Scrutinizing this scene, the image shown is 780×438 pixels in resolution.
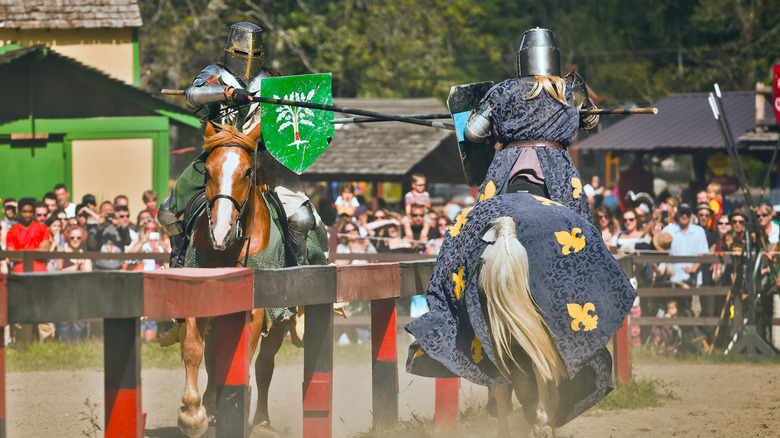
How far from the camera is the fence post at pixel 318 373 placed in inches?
209

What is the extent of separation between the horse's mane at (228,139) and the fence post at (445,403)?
1.84 m

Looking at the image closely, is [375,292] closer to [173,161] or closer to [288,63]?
[173,161]

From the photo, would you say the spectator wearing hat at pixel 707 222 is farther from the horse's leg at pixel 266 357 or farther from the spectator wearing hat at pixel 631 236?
the horse's leg at pixel 266 357

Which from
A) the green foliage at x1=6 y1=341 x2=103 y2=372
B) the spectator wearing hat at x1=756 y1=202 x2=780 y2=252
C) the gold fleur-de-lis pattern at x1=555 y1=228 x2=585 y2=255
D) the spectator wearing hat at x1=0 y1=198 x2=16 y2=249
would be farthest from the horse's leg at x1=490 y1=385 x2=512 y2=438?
the spectator wearing hat at x1=0 y1=198 x2=16 y2=249

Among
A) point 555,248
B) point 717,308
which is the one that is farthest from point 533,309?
point 717,308

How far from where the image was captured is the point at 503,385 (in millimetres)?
5555

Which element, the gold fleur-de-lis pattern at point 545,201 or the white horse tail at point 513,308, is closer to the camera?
the white horse tail at point 513,308

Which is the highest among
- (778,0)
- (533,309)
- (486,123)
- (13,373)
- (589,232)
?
(778,0)

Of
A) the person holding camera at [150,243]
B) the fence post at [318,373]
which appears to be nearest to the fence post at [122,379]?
the fence post at [318,373]

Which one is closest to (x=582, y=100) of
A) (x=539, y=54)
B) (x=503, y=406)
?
(x=539, y=54)

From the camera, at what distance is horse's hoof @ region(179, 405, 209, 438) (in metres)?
5.72

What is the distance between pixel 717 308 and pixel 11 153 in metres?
11.8

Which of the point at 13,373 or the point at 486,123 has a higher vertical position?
the point at 486,123

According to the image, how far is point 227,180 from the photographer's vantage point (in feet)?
20.0
